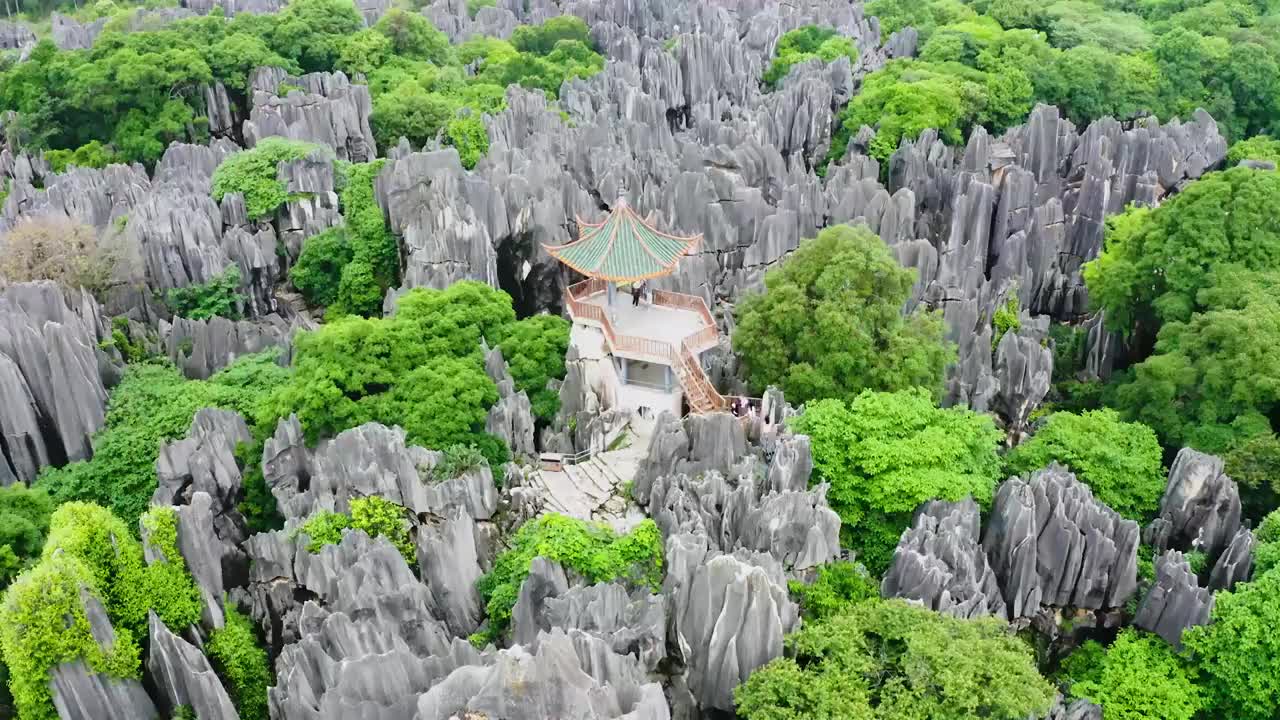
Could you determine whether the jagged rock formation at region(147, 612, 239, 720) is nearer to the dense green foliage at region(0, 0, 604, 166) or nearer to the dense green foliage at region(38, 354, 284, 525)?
the dense green foliage at region(38, 354, 284, 525)

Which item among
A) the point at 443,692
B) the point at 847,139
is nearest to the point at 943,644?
the point at 443,692

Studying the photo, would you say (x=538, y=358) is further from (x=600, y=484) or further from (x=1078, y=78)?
(x=1078, y=78)

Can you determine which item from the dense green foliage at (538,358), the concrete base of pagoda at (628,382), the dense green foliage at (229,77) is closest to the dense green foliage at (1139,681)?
the concrete base of pagoda at (628,382)

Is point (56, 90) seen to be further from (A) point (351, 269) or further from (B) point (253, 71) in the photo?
(A) point (351, 269)

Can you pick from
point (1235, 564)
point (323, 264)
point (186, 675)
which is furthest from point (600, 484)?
point (323, 264)

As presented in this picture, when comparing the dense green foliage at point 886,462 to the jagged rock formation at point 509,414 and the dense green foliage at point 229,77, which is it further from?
the dense green foliage at point 229,77

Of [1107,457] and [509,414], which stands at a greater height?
[509,414]

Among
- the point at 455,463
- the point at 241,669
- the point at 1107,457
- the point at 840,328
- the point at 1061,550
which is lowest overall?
the point at 241,669
